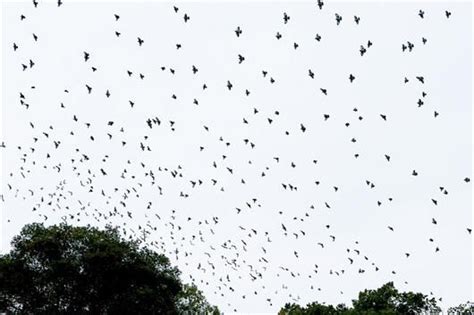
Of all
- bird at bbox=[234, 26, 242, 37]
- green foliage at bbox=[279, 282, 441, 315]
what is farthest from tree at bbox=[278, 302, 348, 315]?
bird at bbox=[234, 26, 242, 37]

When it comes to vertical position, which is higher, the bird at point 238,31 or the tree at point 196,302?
the tree at point 196,302

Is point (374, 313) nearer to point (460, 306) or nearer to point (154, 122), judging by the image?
point (460, 306)

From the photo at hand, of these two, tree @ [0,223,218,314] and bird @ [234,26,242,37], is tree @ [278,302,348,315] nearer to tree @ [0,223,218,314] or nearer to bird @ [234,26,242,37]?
tree @ [0,223,218,314]

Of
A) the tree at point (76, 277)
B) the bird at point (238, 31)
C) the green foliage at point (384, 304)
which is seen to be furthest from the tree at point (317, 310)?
the bird at point (238, 31)

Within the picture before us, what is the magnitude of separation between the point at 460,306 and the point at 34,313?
6143 centimetres

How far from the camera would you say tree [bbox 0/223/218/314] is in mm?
51281

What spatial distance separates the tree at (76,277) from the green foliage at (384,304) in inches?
1114

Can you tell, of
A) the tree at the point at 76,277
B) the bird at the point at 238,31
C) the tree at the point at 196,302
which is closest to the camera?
the bird at the point at 238,31

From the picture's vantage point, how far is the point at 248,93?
28203mm

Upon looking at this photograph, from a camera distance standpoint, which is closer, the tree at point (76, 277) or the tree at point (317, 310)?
the tree at point (76, 277)

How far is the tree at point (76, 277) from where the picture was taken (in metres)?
51.3

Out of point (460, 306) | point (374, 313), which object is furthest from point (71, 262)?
point (460, 306)

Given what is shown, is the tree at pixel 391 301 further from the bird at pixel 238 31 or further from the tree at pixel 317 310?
the bird at pixel 238 31

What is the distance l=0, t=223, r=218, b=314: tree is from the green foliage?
2830 cm
